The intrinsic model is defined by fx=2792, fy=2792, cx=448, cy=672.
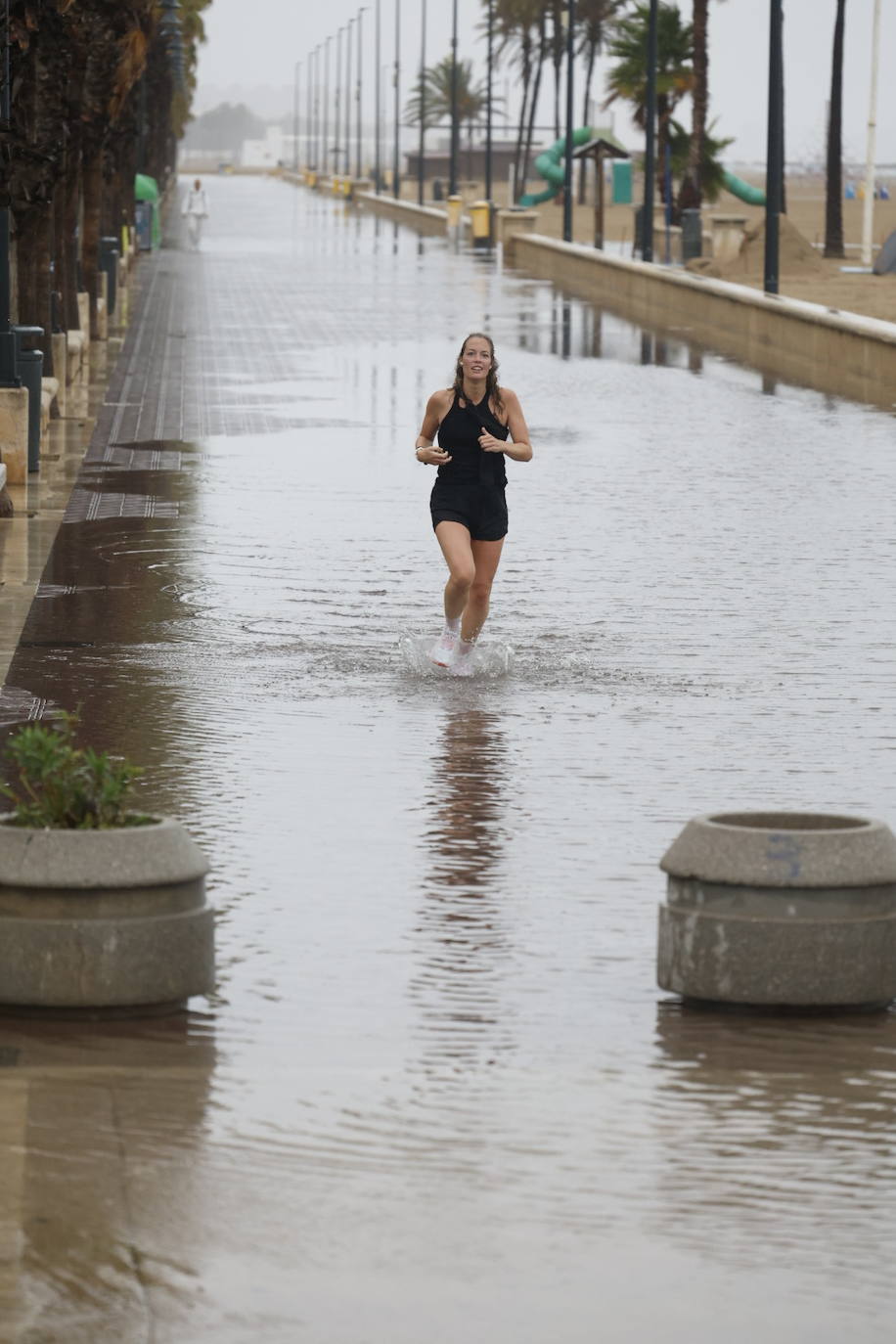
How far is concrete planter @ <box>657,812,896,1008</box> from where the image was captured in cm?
689

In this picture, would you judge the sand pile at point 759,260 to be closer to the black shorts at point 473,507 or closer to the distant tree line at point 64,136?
the distant tree line at point 64,136

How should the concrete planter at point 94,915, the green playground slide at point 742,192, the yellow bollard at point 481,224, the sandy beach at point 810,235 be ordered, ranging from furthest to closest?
the green playground slide at point 742,192 < the yellow bollard at point 481,224 < the sandy beach at point 810,235 < the concrete planter at point 94,915

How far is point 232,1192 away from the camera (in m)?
5.66

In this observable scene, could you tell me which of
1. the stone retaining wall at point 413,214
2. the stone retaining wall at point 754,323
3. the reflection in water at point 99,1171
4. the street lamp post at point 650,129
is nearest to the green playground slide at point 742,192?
the stone retaining wall at point 413,214

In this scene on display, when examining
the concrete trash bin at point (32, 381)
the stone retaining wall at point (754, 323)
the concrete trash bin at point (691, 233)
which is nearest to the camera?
the concrete trash bin at point (32, 381)

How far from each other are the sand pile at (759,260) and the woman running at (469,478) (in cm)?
4431

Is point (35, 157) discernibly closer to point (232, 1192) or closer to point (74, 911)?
point (74, 911)

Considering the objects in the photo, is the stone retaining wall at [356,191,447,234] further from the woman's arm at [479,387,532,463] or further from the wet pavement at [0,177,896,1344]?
the woman's arm at [479,387,532,463]

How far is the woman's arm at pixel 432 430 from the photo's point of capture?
1195 cm

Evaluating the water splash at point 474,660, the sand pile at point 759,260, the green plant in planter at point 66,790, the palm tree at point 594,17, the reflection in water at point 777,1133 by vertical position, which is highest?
the palm tree at point 594,17

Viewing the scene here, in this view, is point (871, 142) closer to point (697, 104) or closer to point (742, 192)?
point (697, 104)

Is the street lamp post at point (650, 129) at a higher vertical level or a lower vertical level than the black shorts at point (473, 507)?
higher

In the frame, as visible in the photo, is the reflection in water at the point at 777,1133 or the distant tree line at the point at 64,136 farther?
the distant tree line at the point at 64,136

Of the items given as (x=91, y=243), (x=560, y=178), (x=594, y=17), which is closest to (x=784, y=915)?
(x=91, y=243)
